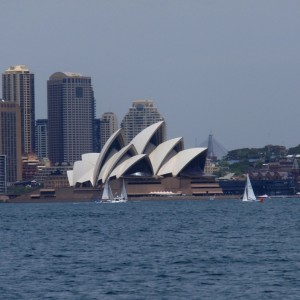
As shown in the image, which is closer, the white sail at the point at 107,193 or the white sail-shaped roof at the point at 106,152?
the white sail at the point at 107,193

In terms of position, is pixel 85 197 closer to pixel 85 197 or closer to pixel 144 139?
pixel 85 197

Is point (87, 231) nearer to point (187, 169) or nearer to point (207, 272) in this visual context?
point (207, 272)

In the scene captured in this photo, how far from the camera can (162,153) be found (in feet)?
512

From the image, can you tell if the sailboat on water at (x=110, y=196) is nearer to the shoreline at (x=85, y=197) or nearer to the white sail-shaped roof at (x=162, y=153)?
the white sail-shaped roof at (x=162, y=153)

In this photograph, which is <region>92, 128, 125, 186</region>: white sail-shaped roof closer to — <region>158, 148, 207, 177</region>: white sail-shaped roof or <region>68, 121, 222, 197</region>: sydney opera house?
<region>68, 121, 222, 197</region>: sydney opera house

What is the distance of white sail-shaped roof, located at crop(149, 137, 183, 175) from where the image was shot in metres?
153

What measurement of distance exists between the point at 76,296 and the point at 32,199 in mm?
147424

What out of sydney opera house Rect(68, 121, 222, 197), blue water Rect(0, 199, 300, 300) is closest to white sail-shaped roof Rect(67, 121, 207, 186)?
sydney opera house Rect(68, 121, 222, 197)

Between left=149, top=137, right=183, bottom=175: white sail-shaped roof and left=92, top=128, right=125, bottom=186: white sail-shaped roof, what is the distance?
160 inches

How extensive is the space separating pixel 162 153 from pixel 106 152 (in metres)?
6.50

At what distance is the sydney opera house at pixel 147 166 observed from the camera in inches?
6068

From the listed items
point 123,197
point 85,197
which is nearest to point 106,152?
point 123,197

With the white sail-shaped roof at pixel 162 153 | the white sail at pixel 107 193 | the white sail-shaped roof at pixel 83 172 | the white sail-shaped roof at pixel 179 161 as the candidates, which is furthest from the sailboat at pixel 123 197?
the white sail-shaped roof at pixel 83 172

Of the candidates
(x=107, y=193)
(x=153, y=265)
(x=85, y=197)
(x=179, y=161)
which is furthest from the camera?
(x=85, y=197)
